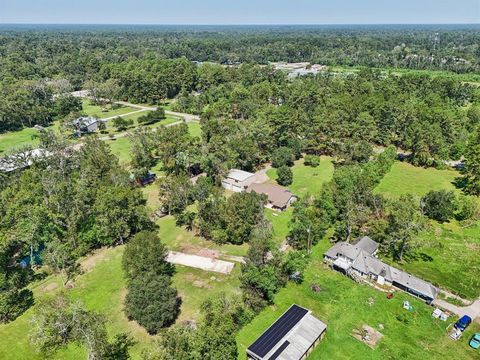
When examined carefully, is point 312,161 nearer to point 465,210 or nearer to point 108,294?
point 465,210

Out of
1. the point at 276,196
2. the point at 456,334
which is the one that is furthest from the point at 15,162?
the point at 456,334

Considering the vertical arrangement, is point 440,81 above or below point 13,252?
above

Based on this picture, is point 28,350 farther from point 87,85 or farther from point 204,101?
point 87,85

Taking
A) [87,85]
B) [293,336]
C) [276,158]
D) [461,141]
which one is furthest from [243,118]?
[293,336]

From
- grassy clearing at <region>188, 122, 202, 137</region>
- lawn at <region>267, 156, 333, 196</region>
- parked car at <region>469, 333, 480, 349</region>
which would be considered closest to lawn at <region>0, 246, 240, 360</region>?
parked car at <region>469, 333, 480, 349</region>

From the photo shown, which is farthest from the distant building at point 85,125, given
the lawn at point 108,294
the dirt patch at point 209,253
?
the dirt patch at point 209,253

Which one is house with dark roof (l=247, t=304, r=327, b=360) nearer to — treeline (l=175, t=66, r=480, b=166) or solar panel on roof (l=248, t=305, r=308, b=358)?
solar panel on roof (l=248, t=305, r=308, b=358)
